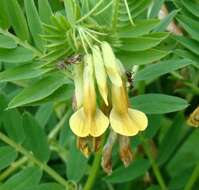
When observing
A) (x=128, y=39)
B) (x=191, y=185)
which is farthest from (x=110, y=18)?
(x=191, y=185)

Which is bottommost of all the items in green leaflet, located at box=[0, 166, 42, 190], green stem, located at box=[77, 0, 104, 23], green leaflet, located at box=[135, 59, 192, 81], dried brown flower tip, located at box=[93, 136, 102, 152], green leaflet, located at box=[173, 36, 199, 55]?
green leaflet, located at box=[0, 166, 42, 190]

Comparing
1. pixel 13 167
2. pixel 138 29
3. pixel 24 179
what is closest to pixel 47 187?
pixel 24 179

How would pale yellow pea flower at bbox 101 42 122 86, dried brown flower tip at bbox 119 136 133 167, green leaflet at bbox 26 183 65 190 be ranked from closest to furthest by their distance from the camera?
pale yellow pea flower at bbox 101 42 122 86 → dried brown flower tip at bbox 119 136 133 167 → green leaflet at bbox 26 183 65 190

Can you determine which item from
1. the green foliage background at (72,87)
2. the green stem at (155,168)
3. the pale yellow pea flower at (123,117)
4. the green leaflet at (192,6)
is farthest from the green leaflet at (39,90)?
the green stem at (155,168)

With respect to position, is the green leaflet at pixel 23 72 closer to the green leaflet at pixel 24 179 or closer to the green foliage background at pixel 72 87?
the green foliage background at pixel 72 87

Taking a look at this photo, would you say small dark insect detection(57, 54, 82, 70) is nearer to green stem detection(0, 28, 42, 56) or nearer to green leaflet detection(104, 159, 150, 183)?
green stem detection(0, 28, 42, 56)

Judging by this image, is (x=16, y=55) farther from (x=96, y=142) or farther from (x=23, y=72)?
(x=96, y=142)

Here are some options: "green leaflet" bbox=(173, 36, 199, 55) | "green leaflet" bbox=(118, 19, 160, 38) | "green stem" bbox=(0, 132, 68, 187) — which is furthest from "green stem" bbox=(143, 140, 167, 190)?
"green leaflet" bbox=(118, 19, 160, 38)
